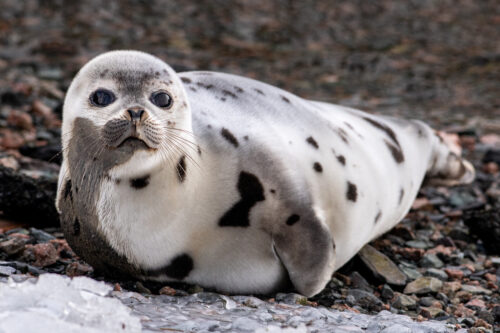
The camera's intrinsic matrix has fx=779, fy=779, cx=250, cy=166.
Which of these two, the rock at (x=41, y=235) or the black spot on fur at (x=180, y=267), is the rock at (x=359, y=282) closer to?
the black spot on fur at (x=180, y=267)

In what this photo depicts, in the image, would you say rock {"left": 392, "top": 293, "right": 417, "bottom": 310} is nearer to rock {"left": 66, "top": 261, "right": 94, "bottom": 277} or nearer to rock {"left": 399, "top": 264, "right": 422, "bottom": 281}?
rock {"left": 399, "top": 264, "right": 422, "bottom": 281}

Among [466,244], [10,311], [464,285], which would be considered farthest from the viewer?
[466,244]

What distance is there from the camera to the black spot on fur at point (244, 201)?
3.62 metres

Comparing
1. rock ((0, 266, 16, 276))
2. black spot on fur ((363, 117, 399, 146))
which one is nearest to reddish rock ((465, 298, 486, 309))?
black spot on fur ((363, 117, 399, 146))

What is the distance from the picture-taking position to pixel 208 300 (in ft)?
11.4

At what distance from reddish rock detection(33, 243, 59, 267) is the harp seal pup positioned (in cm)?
16

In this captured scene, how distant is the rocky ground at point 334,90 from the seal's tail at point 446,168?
0.08m

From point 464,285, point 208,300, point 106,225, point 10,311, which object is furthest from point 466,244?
point 10,311

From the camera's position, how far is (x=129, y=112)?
316cm

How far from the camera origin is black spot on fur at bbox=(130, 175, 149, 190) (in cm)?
339

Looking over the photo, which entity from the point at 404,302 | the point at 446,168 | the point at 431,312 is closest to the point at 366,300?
the point at 404,302

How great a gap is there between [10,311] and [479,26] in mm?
12359

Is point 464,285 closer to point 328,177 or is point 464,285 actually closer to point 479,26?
point 328,177

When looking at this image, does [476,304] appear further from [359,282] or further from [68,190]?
[68,190]
